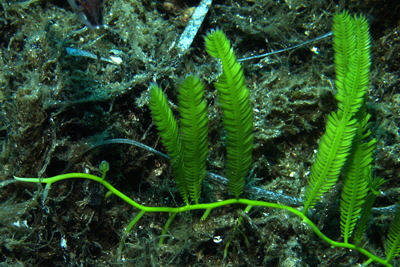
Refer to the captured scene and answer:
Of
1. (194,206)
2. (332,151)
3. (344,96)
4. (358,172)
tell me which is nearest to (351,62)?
(344,96)

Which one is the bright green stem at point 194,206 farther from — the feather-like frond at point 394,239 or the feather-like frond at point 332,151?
the feather-like frond at point 332,151

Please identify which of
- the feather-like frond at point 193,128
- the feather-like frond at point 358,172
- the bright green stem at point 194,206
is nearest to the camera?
the feather-like frond at point 193,128

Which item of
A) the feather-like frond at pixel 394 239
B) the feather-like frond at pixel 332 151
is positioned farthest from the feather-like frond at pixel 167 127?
the feather-like frond at pixel 394 239

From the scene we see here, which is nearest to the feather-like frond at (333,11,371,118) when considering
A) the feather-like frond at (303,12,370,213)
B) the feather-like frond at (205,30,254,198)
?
the feather-like frond at (303,12,370,213)

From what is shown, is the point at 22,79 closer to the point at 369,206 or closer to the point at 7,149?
the point at 7,149

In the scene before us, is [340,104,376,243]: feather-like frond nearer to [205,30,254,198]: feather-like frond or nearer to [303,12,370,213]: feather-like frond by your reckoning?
[303,12,370,213]: feather-like frond

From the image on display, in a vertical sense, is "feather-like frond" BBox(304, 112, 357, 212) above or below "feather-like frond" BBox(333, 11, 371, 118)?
below
